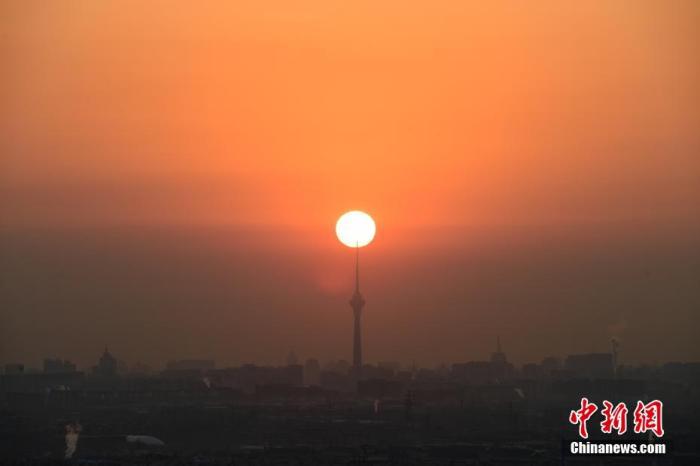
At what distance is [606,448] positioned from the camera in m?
101

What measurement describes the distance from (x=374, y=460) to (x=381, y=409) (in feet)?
252

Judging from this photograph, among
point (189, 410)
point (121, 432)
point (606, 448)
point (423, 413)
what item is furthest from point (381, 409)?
point (606, 448)

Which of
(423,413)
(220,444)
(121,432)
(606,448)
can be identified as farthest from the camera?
(423,413)

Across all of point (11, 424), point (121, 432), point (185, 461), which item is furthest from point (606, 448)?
point (11, 424)

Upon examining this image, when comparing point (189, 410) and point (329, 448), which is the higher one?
point (189, 410)

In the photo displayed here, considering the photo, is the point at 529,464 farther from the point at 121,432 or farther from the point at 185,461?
the point at 121,432

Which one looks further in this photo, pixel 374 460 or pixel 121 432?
pixel 121 432

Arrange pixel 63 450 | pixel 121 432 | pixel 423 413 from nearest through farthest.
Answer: pixel 63 450 → pixel 121 432 → pixel 423 413

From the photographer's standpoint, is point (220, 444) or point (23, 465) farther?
point (220, 444)

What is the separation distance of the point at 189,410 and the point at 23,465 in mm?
77848

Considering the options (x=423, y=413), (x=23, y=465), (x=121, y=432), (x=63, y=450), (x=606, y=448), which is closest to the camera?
(x=606, y=448)

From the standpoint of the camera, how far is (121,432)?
495 feet

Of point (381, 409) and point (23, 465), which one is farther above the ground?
point (381, 409)

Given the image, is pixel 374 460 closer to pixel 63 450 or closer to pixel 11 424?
pixel 63 450
